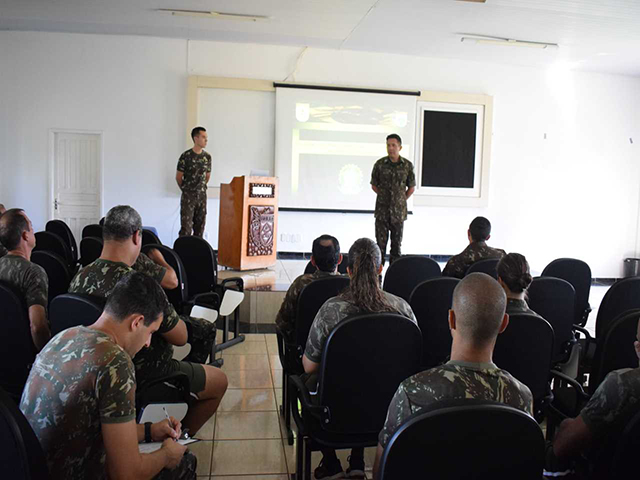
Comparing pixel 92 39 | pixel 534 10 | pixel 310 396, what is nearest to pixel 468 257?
pixel 310 396

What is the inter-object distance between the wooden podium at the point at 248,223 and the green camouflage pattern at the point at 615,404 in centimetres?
475

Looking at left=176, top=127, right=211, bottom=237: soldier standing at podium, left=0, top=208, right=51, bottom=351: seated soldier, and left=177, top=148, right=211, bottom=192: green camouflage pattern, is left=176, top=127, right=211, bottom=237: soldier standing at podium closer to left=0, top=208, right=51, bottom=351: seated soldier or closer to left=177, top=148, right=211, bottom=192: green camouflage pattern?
left=177, top=148, right=211, bottom=192: green camouflage pattern

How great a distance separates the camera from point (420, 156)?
853 cm

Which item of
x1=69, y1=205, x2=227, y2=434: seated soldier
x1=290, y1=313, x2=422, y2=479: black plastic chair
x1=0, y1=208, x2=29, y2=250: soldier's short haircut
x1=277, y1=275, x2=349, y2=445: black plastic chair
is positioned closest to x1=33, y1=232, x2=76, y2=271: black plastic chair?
x1=0, y1=208, x2=29, y2=250: soldier's short haircut

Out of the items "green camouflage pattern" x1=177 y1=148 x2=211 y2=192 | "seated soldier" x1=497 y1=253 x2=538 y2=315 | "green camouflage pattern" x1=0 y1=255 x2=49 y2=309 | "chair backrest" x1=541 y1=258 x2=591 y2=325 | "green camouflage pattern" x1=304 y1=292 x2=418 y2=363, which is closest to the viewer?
"green camouflage pattern" x1=304 y1=292 x2=418 y2=363

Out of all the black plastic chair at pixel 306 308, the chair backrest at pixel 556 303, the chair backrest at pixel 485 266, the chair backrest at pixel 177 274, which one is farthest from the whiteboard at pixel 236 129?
the chair backrest at pixel 556 303

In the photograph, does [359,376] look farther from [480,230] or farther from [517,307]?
[480,230]

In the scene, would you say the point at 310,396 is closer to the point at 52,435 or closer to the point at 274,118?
the point at 52,435

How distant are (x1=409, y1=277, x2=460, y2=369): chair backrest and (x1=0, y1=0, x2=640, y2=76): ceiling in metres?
4.26

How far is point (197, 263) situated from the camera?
3.95 m

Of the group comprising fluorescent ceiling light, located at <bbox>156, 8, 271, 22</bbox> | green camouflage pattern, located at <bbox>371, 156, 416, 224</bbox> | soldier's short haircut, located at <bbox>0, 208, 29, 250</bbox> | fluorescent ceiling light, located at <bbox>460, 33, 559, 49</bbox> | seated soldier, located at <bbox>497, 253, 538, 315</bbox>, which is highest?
fluorescent ceiling light, located at <bbox>460, 33, 559, 49</bbox>

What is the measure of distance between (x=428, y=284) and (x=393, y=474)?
1658mm

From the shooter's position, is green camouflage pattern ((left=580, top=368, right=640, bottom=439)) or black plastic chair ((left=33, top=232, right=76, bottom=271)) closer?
green camouflage pattern ((left=580, top=368, right=640, bottom=439))

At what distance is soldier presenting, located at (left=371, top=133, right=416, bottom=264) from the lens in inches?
248
